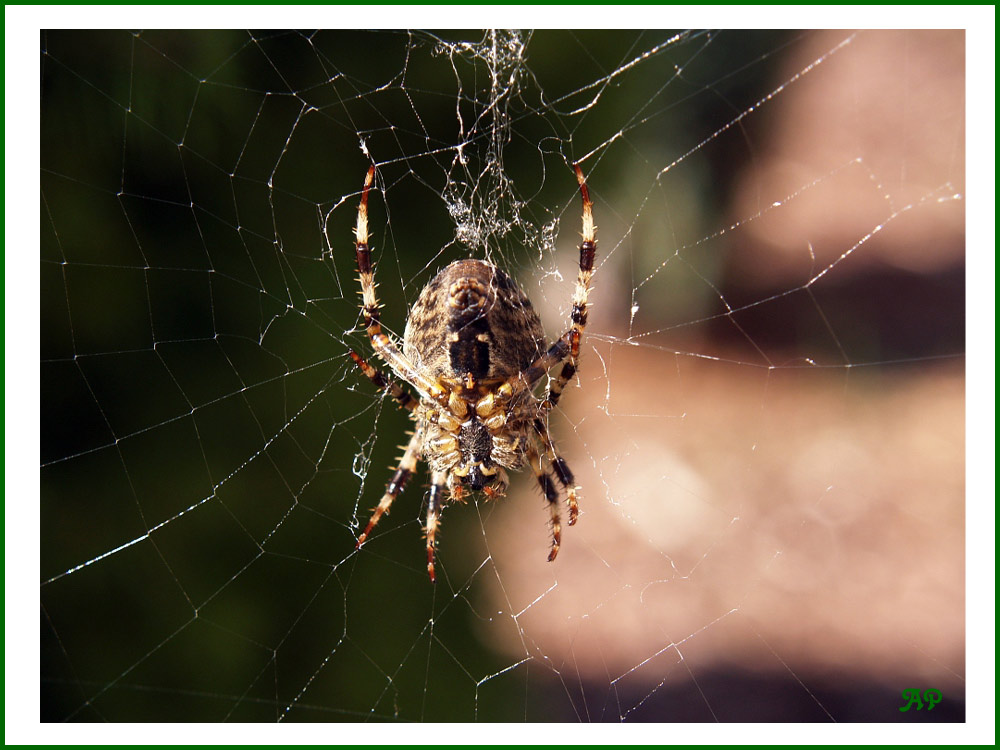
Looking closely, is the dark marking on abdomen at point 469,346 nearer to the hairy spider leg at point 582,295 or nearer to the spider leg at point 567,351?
the spider leg at point 567,351

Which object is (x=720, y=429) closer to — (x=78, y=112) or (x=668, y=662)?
(x=668, y=662)

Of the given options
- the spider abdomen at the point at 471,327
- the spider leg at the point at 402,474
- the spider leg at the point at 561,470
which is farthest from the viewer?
the spider leg at the point at 561,470

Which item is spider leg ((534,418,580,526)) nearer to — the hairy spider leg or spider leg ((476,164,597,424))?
spider leg ((476,164,597,424))

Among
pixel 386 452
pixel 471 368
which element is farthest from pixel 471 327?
pixel 386 452

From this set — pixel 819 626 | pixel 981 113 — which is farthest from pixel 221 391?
pixel 819 626

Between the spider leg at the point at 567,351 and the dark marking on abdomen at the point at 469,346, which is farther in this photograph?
the spider leg at the point at 567,351

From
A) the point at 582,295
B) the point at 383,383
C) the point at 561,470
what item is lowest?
the point at 561,470

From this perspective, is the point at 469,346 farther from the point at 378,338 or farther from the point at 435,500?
the point at 435,500

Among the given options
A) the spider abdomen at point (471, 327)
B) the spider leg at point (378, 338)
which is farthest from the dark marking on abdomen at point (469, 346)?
the spider leg at point (378, 338)
